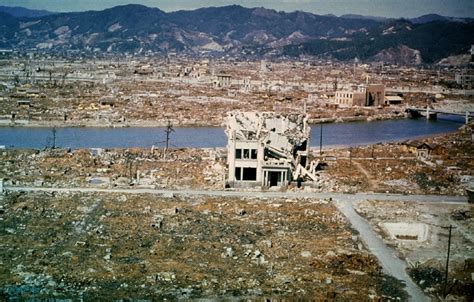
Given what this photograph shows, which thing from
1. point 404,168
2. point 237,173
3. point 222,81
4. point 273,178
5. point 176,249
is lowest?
point 176,249

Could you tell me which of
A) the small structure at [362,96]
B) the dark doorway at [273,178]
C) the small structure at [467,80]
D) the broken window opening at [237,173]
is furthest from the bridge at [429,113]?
the broken window opening at [237,173]

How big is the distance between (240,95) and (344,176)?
130ft

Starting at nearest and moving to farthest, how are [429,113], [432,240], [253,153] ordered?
[432,240] < [253,153] < [429,113]

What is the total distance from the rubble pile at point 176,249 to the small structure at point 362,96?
133 ft

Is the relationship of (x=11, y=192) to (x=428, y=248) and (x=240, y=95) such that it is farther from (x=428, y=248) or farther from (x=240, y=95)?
(x=240, y=95)

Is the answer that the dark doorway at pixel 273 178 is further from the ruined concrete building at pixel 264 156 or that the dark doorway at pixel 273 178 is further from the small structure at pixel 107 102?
the small structure at pixel 107 102

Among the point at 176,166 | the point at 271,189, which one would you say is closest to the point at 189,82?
the point at 176,166

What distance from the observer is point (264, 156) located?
24156mm

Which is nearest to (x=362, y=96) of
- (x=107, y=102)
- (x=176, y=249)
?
(x=107, y=102)

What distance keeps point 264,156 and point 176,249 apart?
9.13 m

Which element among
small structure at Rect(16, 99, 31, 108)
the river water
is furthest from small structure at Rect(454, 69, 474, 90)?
small structure at Rect(16, 99, 31, 108)

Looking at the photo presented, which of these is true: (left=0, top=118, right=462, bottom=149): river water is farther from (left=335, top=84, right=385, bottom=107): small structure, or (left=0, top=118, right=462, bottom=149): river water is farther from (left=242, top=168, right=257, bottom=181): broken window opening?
(left=242, top=168, right=257, bottom=181): broken window opening

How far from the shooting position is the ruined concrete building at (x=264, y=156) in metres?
23.7

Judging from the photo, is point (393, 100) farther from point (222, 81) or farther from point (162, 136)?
point (162, 136)
